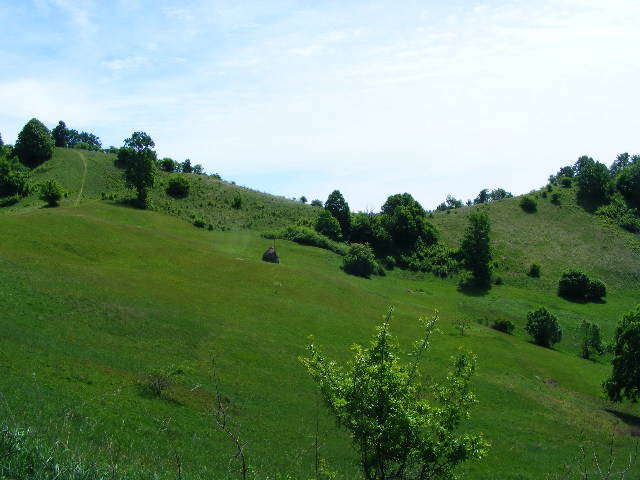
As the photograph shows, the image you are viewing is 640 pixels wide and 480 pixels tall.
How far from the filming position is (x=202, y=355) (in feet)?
131

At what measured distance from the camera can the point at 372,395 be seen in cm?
1605

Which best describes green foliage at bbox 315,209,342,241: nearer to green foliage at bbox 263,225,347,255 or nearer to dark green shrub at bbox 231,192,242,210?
green foliage at bbox 263,225,347,255

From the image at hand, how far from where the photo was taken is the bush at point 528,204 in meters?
132

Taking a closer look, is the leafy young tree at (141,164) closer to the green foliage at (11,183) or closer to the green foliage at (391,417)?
the green foliage at (11,183)

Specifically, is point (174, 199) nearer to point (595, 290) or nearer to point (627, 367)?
point (595, 290)

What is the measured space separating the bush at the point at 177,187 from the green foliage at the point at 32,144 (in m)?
27.2

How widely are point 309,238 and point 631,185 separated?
302ft

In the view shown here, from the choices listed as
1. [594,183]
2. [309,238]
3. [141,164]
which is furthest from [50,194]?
[594,183]

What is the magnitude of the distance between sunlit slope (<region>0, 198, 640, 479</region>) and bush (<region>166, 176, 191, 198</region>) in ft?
123

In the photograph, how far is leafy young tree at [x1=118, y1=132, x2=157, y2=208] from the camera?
9838cm

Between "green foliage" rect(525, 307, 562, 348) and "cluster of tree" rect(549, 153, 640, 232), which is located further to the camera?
"cluster of tree" rect(549, 153, 640, 232)

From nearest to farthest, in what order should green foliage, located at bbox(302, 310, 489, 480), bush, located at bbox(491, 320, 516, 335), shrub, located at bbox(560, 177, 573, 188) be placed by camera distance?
green foliage, located at bbox(302, 310, 489, 480) < bush, located at bbox(491, 320, 516, 335) < shrub, located at bbox(560, 177, 573, 188)

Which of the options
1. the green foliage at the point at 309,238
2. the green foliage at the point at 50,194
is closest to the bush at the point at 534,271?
the green foliage at the point at 309,238

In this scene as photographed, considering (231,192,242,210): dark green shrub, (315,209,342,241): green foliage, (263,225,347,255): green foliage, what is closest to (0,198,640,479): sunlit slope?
(263,225,347,255): green foliage
